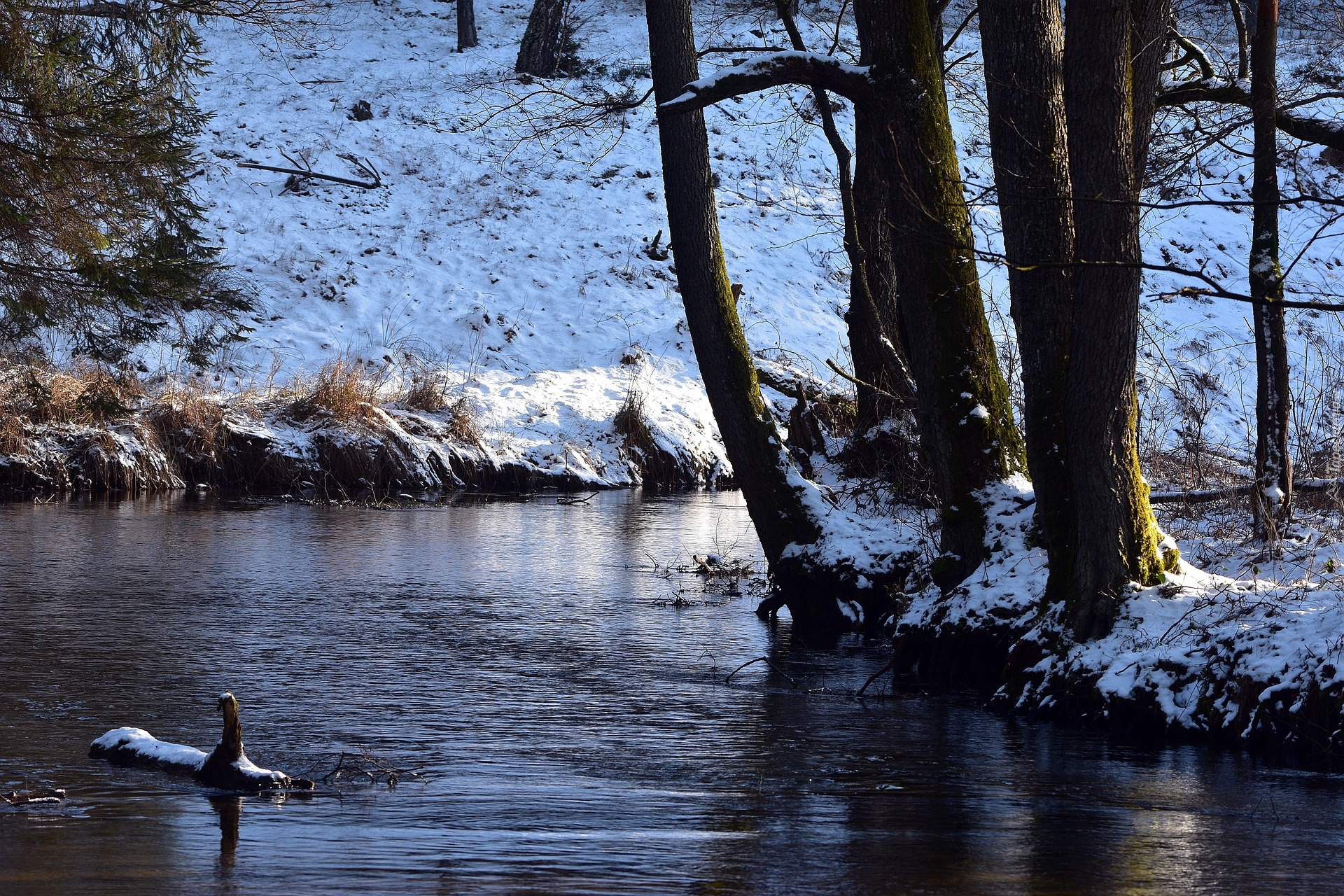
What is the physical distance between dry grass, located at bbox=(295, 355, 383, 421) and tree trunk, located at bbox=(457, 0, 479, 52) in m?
19.1

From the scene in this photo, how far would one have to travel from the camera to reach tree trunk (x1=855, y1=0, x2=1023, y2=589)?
780 centimetres

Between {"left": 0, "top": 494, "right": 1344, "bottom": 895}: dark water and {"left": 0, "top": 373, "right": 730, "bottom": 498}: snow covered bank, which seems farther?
{"left": 0, "top": 373, "right": 730, "bottom": 498}: snow covered bank

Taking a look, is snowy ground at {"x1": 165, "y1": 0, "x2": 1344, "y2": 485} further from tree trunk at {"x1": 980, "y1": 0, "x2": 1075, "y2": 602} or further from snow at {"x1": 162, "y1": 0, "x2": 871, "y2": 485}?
tree trunk at {"x1": 980, "y1": 0, "x2": 1075, "y2": 602}

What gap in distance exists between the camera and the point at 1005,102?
7207mm

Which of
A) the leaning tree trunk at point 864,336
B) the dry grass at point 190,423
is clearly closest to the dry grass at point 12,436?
the dry grass at point 190,423

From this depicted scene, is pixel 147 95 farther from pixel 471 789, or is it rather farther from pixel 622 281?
pixel 622 281

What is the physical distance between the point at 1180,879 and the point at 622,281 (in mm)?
22226

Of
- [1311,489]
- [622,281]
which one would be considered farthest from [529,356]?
[1311,489]

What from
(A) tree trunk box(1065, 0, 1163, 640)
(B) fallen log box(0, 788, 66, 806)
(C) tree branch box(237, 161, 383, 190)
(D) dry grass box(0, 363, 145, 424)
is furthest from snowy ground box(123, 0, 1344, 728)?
(B) fallen log box(0, 788, 66, 806)

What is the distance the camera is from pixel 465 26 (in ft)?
114

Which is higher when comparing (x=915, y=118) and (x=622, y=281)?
(x=622, y=281)

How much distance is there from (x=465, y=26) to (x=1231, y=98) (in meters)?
29.1

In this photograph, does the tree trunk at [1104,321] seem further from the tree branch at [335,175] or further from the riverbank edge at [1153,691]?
Answer: the tree branch at [335,175]

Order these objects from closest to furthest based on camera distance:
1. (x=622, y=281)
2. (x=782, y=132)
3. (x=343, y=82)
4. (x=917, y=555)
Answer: (x=917, y=555) < (x=622, y=281) < (x=782, y=132) < (x=343, y=82)
